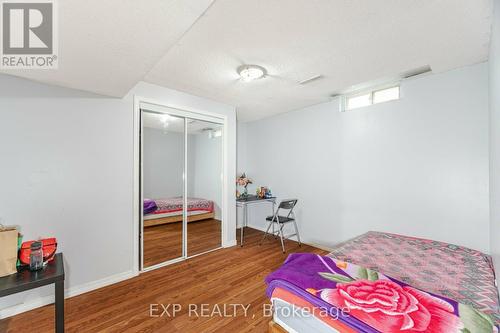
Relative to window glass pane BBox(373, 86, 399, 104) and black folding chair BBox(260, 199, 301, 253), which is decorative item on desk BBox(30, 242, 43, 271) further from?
window glass pane BBox(373, 86, 399, 104)

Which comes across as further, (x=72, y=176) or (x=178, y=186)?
(x=178, y=186)

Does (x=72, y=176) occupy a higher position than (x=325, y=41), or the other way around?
(x=325, y=41)

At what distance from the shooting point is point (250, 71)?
2.28 meters

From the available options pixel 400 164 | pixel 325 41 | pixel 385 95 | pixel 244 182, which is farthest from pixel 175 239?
pixel 385 95

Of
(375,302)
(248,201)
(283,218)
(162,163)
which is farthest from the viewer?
(248,201)

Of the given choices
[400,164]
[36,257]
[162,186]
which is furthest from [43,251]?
[400,164]

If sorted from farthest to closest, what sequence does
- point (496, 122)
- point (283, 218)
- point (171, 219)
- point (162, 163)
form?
point (283, 218) → point (171, 219) → point (162, 163) → point (496, 122)

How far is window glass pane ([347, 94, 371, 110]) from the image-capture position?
9.86ft

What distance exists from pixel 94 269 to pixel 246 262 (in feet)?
6.00

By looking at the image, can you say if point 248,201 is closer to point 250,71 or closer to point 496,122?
point 250,71

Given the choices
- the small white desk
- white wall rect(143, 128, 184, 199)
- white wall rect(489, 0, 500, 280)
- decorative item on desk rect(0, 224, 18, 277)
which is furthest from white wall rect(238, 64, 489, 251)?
decorative item on desk rect(0, 224, 18, 277)

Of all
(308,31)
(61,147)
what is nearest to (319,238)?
(308,31)

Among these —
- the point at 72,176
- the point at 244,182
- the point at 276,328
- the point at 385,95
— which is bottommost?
the point at 276,328

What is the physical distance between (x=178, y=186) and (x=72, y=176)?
4.00ft
